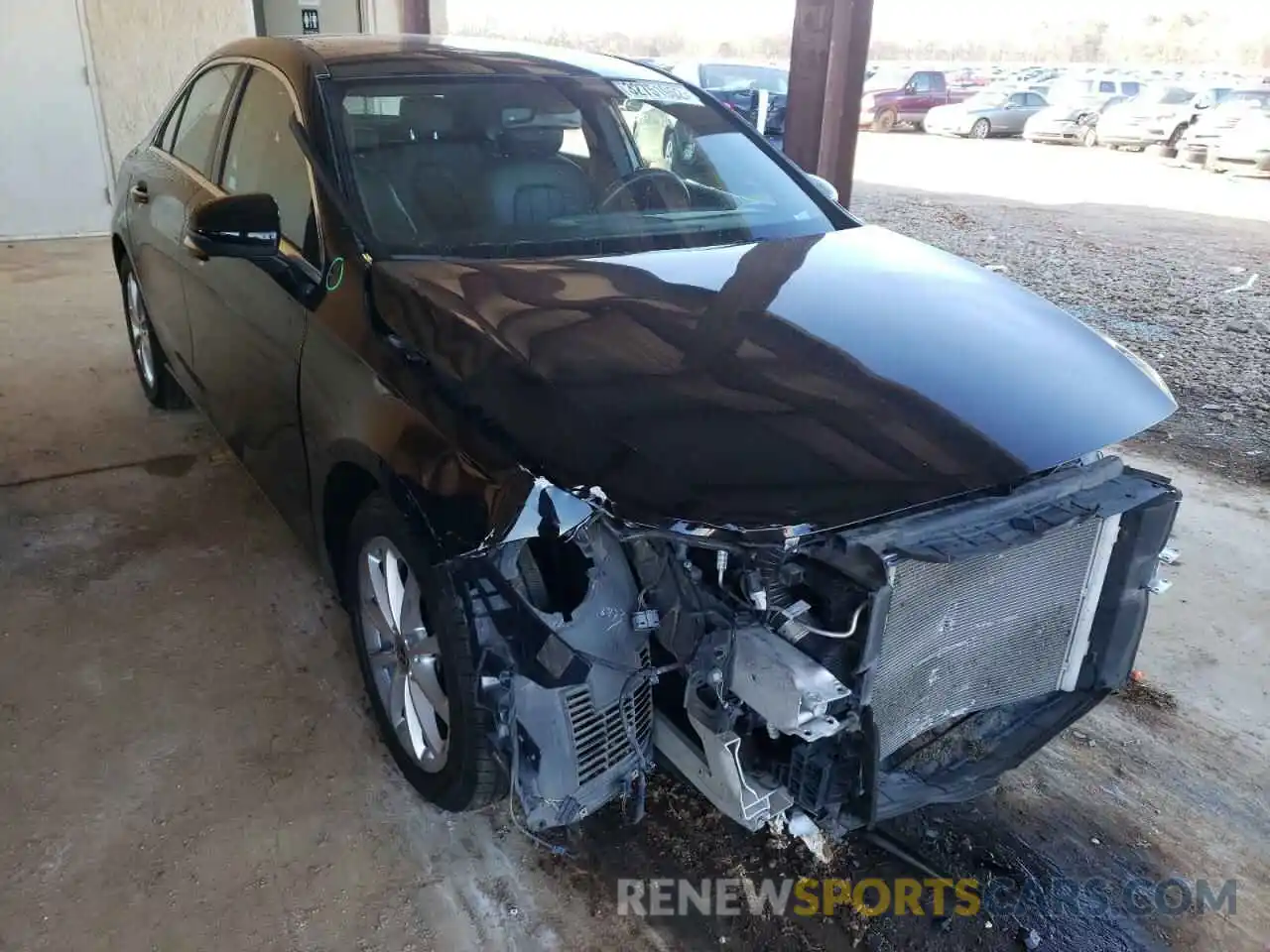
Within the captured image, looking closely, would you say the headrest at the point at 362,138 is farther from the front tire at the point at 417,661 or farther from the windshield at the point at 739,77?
the windshield at the point at 739,77

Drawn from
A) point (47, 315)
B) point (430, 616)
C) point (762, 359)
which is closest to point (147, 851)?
point (430, 616)

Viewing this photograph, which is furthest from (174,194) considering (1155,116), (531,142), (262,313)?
(1155,116)

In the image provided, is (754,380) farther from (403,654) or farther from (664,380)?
(403,654)

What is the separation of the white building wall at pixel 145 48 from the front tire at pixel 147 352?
4.69 meters

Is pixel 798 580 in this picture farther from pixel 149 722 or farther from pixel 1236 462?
pixel 1236 462

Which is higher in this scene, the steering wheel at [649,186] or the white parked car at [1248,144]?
the steering wheel at [649,186]

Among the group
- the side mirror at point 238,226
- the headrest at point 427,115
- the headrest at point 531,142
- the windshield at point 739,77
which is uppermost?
the headrest at point 427,115

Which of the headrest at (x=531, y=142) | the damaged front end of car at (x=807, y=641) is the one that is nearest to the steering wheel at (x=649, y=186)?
the headrest at (x=531, y=142)

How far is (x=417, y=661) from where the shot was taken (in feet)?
6.99

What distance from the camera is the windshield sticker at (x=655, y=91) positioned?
308cm

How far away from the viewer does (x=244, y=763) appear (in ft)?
7.84

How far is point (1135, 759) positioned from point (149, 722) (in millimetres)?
2526

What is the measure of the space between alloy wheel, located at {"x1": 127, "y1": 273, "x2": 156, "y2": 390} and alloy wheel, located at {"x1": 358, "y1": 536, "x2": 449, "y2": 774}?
2.49m

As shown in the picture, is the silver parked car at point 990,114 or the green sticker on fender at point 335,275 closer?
the green sticker on fender at point 335,275
